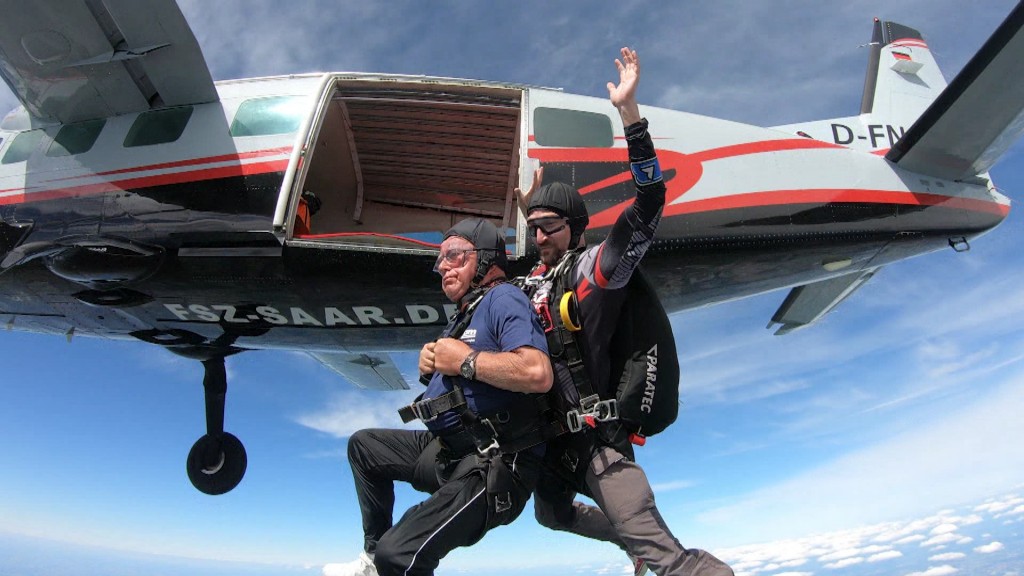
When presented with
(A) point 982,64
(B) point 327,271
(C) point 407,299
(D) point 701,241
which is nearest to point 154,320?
(B) point 327,271

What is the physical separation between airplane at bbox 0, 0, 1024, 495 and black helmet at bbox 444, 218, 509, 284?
7.17ft

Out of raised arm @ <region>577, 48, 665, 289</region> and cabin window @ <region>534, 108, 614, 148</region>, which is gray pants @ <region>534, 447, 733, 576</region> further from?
cabin window @ <region>534, 108, 614, 148</region>

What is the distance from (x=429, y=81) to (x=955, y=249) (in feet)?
21.5

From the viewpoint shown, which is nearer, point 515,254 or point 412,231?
point 515,254

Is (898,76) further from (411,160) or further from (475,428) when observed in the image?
(475,428)

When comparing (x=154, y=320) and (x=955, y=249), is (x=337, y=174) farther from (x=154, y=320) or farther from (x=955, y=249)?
(x=955, y=249)

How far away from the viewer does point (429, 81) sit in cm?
711

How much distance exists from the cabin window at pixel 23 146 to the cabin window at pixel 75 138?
0.28 metres

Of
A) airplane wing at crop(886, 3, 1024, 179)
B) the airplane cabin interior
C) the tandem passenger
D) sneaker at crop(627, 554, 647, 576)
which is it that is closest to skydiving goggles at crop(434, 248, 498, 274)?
the tandem passenger

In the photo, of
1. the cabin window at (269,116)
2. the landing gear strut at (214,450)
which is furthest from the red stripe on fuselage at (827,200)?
the landing gear strut at (214,450)

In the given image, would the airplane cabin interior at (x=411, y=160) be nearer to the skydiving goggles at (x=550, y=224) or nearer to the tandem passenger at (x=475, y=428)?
the skydiving goggles at (x=550, y=224)

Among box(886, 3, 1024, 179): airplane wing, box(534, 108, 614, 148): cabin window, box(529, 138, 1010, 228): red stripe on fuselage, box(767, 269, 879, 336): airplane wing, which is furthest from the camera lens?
box(767, 269, 879, 336): airplane wing

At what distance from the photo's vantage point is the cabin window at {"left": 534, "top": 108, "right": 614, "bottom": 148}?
672 cm

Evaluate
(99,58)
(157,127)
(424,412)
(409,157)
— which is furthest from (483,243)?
(409,157)
